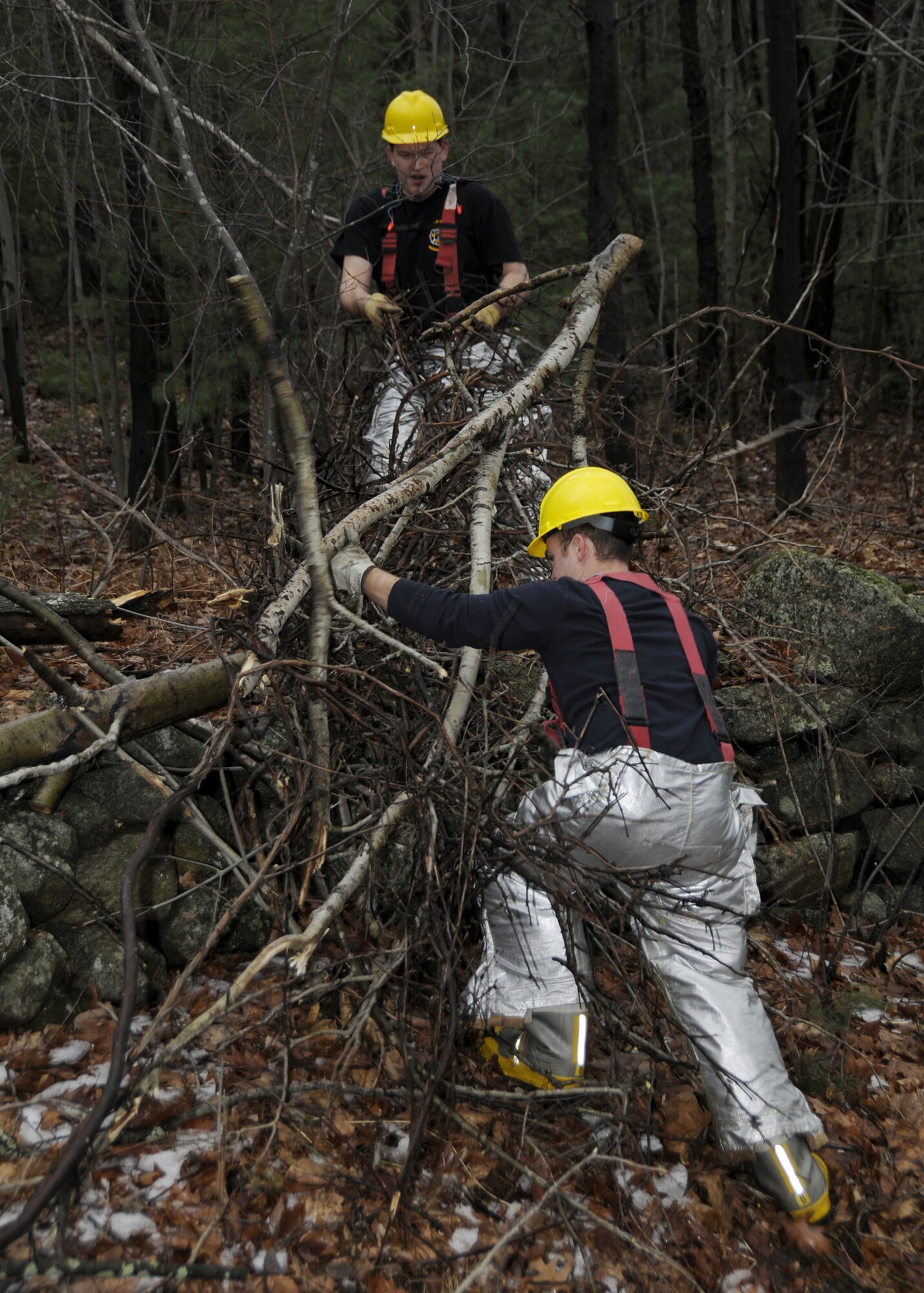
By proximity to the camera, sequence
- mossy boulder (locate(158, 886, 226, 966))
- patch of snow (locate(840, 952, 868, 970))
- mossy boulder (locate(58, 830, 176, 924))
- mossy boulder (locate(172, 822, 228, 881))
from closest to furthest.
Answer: mossy boulder (locate(58, 830, 176, 924)), mossy boulder (locate(158, 886, 226, 966)), mossy boulder (locate(172, 822, 228, 881)), patch of snow (locate(840, 952, 868, 970))

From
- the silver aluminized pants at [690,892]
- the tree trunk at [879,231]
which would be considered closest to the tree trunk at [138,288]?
the silver aluminized pants at [690,892]

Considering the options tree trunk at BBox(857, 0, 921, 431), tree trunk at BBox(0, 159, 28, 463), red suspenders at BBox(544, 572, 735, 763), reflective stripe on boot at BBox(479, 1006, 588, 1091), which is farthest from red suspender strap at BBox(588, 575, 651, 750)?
tree trunk at BBox(857, 0, 921, 431)

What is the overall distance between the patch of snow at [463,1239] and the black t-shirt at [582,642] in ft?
4.53

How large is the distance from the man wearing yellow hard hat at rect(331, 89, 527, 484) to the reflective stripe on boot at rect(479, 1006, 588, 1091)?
2.44 meters

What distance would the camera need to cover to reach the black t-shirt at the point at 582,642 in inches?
111

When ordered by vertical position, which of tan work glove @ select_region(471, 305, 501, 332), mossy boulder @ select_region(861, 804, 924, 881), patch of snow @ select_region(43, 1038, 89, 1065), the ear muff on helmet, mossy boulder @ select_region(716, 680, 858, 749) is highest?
tan work glove @ select_region(471, 305, 501, 332)

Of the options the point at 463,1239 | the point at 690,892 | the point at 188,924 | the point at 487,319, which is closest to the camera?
the point at 463,1239

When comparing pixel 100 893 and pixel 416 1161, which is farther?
pixel 100 893

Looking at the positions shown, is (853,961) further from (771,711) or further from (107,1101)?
→ (107,1101)

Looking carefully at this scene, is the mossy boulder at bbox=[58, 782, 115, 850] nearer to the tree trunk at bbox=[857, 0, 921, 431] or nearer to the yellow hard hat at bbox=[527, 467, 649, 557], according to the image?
the yellow hard hat at bbox=[527, 467, 649, 557]

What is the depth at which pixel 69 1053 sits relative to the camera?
3.00 meters

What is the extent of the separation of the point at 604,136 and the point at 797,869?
240 inches

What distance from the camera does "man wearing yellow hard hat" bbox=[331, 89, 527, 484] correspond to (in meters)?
4.45

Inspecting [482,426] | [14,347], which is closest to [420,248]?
[482,426]
